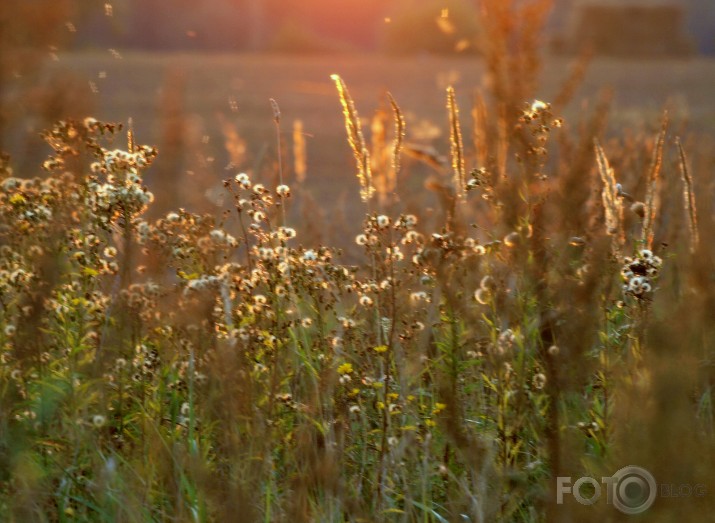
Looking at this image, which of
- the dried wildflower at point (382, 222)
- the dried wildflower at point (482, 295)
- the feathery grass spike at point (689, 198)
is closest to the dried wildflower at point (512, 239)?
the dried wildflower at point (482, 295)

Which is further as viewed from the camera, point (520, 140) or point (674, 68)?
point (674, 68)

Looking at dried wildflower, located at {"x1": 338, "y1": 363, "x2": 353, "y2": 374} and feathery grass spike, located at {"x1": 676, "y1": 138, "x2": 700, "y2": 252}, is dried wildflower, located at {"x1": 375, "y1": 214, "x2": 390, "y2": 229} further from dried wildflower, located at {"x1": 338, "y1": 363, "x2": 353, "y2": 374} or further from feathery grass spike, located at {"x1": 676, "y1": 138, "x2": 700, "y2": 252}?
feathery grass spike, located at {"x1": 676, "y1": 138, "x2": 700, "y2": 252}

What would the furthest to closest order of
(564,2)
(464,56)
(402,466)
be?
(564,2), (464,56), (402,466)

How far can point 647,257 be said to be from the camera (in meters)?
2.43

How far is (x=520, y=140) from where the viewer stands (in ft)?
8.05

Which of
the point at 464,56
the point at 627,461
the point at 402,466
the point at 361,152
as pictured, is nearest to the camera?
the point at 627,461

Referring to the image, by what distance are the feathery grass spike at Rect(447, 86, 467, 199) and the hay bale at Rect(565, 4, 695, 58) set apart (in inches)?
1021

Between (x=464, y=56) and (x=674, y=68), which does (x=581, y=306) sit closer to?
(x=674, y=68)

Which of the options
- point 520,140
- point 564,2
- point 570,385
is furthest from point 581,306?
point 564,2

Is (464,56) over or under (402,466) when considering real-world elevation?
over

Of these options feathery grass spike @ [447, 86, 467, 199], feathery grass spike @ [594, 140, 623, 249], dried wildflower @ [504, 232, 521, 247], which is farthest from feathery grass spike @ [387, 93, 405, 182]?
feathery grass spike @ [594, 140, 623, 249]

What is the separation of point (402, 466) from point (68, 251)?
1.21 meters

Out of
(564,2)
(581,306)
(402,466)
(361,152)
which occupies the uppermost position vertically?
(564,2)

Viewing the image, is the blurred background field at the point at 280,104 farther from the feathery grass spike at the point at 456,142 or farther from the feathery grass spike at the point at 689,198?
the feathery grass spike at the point at 689,198
